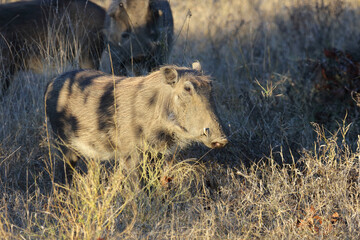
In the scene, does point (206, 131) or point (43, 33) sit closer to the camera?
point (206, 131)

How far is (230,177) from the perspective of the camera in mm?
4641

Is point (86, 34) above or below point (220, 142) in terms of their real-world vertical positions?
above

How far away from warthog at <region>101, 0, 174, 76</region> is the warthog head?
2.13m

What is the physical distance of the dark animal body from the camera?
6.17 meters

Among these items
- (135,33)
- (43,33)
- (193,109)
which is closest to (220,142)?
(193,109)

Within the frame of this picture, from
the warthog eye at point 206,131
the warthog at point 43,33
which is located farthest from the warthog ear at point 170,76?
the warthog at point 43,33

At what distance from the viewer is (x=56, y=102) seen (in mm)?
4609

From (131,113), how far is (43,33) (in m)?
2.89

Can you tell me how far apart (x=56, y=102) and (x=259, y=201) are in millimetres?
2004

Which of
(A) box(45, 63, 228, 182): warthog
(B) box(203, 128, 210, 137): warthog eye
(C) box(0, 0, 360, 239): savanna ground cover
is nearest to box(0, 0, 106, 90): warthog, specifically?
(C) box(0, 0, 360, 239): savanna ground cover

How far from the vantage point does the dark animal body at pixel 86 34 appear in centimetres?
617

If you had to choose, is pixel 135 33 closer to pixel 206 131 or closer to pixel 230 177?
pixel 230 177

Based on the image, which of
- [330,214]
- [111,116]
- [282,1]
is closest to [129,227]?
[111,116]

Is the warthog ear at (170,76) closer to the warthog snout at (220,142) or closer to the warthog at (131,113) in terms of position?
the warthog at (131,113)
